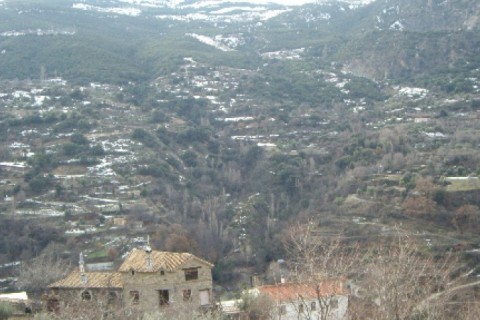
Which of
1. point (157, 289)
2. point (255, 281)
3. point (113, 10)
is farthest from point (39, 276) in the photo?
point (113, 10)

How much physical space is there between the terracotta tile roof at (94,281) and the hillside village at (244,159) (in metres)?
0.12

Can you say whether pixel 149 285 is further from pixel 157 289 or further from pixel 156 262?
pixel 156 262

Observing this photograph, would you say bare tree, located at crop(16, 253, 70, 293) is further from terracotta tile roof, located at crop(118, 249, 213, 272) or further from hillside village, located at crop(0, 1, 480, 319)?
terracotta tile roof, located at crop(118, 249, 213, 272)

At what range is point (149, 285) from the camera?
102ft

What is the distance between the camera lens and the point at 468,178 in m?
59.2

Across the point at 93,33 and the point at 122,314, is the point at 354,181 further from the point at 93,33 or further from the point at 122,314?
the point at 93,33

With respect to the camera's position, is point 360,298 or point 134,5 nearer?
point 360,298

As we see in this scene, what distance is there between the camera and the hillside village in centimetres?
4669

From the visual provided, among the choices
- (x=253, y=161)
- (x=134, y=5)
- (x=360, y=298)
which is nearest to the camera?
(x=360, y=298)

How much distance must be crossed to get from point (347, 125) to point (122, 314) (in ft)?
207

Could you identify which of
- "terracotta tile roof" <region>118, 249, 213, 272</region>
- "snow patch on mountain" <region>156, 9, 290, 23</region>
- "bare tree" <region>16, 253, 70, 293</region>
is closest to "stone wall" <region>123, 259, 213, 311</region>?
"terracotta tile roof" <region>118, 249, 213, 272</region>

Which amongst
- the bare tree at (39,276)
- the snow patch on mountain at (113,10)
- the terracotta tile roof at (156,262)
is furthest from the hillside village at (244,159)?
the snow patch on mountain at (113,10)

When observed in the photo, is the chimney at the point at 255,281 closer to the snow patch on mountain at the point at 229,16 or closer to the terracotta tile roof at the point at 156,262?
the terracotta tile roof at the point at 156,262

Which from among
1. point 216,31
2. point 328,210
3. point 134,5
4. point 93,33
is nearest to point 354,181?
point 328,210
